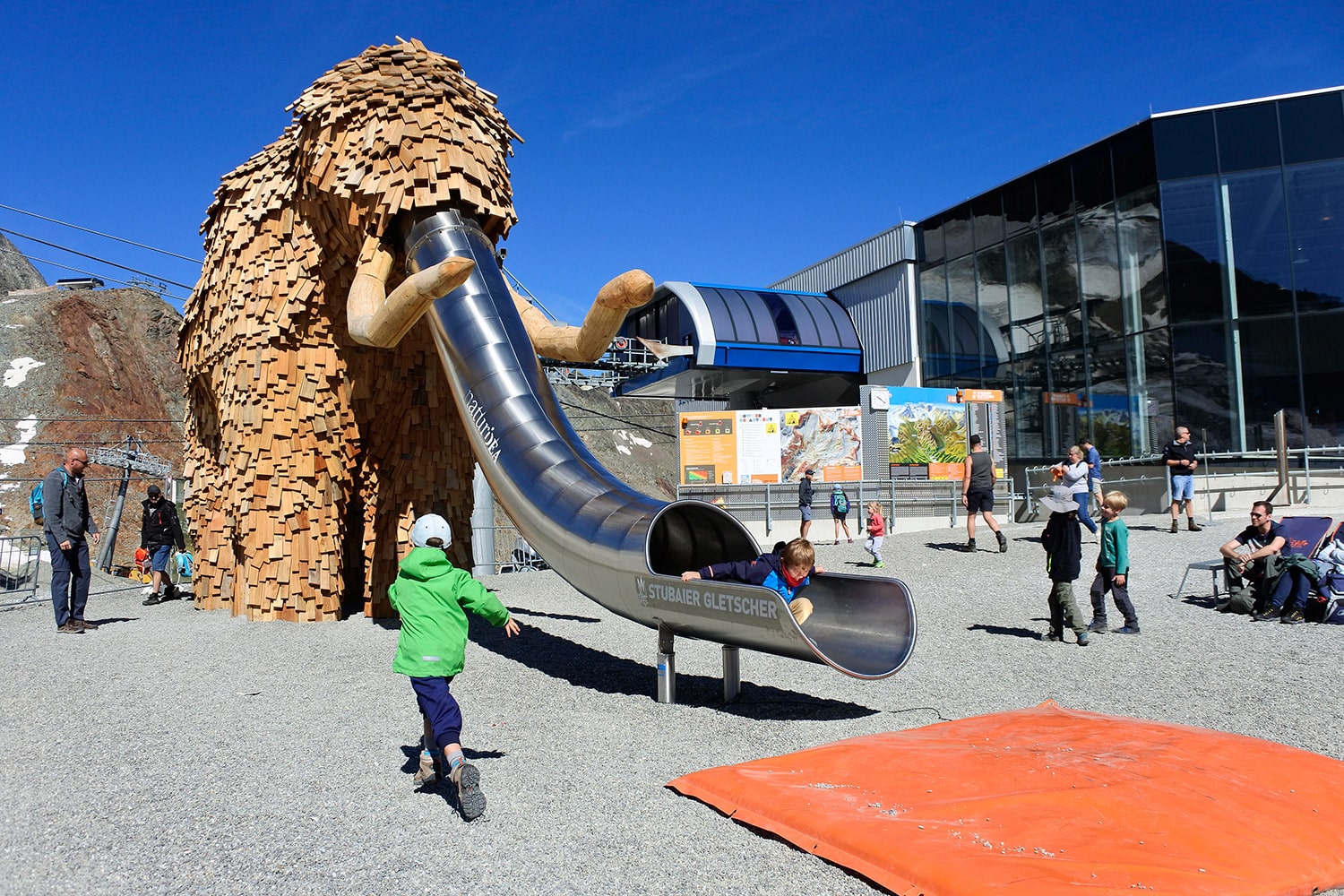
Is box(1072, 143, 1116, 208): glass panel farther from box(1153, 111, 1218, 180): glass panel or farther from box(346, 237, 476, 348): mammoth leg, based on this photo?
box(346, 237, 476, 348): mammoth leg

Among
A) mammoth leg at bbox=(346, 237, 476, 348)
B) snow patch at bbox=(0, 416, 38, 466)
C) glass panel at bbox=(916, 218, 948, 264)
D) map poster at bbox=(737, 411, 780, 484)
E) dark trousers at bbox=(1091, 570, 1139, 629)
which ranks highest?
glass panel at bbox=(916, 218, 948, 264)

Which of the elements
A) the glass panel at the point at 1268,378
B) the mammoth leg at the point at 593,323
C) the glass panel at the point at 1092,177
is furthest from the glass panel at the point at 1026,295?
the mammoth leg at the point at 593,323

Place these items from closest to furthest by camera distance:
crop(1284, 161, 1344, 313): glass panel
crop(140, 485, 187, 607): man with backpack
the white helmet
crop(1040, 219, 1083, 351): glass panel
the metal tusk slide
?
the white helmet < the metal tusk slide < crop(140, 485, 187, 607): man with backpack < crop(1284, 161, 1344, 313): glass panel < crop(1040, 219, 1083, 351): glass panel

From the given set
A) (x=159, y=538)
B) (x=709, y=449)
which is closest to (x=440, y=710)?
(x=159, y=538)

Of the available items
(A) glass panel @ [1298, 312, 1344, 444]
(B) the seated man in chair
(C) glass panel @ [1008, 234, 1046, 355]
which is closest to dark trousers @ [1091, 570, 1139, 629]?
(B) the seated man in chair

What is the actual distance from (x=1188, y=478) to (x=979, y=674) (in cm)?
791

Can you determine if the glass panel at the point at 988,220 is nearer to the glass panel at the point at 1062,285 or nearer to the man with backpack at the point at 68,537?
the glass panel at the point at 1062,285

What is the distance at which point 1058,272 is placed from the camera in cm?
2059

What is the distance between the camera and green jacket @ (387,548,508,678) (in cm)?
374

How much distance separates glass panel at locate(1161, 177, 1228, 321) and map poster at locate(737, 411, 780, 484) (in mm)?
8051

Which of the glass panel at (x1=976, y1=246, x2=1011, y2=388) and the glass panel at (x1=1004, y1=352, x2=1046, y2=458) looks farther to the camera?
the glass panel at (x1=976, y1=246, x2=1011, y2=388)

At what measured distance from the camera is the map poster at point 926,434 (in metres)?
17.8

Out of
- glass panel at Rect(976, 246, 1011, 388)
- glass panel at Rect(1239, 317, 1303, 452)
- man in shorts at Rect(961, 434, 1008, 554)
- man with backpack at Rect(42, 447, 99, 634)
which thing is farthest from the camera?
glass panel at Rect(976, 246, 1011, 388)

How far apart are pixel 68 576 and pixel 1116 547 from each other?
26.4 ft
